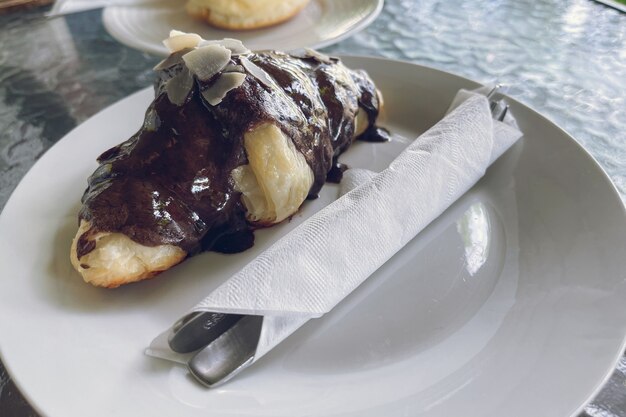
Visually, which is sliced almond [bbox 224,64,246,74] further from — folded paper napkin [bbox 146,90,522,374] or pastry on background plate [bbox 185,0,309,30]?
pastry on background plate [bbox 185,0,309,30]

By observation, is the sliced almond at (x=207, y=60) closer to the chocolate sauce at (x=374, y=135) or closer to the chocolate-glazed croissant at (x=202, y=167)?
the chocolate-glazed croissant at (x=202, y=167)

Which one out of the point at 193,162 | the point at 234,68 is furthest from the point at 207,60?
the point at 193,162

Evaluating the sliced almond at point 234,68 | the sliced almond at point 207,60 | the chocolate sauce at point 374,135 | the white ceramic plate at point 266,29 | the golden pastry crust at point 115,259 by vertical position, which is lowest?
the chocolate sauce at point 374,135

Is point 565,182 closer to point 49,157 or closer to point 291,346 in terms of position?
point 291,346

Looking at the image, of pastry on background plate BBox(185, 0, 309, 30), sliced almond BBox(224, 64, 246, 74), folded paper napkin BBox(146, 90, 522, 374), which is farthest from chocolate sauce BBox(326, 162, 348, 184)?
pastry on background plate BBox(185, 0, 309, 30)

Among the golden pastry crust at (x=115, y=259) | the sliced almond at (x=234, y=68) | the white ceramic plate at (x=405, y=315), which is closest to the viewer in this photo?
the white ceramic plate at (x=405, y=315)

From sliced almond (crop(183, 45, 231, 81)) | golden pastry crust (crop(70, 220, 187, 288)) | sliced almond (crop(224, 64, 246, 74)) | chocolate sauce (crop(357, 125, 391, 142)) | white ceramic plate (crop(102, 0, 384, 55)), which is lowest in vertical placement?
chocolate sauce (crop(357, 125, 391, 142))

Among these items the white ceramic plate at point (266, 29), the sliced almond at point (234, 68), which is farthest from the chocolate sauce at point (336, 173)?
the white ceramic plate at point (266, 29)

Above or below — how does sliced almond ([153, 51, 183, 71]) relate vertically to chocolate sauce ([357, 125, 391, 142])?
above
